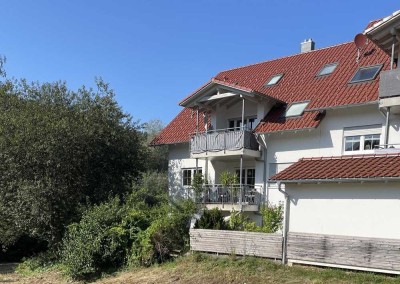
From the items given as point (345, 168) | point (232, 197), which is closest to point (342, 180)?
point (345, 168)

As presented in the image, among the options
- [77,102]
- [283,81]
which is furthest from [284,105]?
[77,102]

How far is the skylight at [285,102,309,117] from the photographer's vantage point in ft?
69.2

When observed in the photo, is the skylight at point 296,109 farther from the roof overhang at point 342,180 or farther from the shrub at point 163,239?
the roof overhang at point 342,180

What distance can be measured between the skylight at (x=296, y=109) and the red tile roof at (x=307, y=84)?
0.33m

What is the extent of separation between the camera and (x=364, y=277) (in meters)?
11.9

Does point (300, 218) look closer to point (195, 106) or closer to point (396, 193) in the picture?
point (396, 193)

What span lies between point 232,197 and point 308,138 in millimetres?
4547

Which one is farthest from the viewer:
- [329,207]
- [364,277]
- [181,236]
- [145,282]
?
[181,236]

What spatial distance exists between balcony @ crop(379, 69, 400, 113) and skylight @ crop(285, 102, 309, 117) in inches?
187

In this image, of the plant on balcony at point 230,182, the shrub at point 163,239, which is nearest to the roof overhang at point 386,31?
the plant on balcony at point 230,182

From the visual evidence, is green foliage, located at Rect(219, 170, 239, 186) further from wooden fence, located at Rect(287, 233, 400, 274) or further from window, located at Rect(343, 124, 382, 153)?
wooden fence, located at Rect(287, 233, 400, 274)

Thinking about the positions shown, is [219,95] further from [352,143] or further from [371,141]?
[371,141]

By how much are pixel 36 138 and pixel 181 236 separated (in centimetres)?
893

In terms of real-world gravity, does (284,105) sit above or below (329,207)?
above
